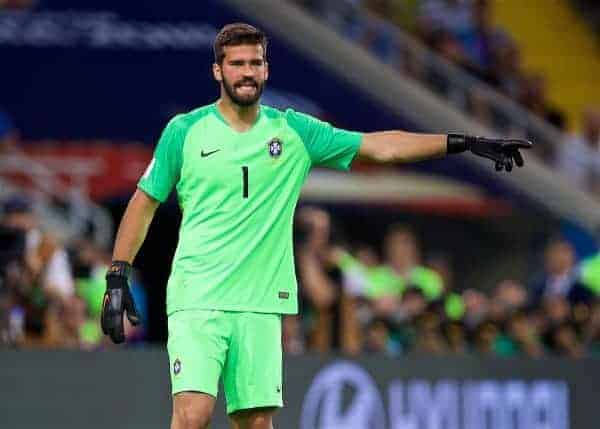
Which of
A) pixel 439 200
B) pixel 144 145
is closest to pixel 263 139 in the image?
pixel 144 145

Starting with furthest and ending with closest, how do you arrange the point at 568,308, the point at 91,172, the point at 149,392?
1. the point at 91,172
2. the point at 568,308
3. the point at 149,392

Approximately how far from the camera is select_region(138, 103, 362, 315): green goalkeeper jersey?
687 cm

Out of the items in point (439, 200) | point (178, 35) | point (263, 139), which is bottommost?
point (263, 139)

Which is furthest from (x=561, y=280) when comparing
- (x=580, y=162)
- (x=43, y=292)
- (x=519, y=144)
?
(x=519, y=144)

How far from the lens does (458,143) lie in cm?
707

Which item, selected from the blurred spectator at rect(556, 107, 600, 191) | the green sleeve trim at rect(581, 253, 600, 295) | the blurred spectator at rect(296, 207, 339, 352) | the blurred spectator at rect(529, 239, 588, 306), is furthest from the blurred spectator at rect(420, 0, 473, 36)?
the blurred spectator at rect(296, 207, 339, 352)

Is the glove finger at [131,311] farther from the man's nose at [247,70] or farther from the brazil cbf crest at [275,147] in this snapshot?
the man's nose at [247,70]

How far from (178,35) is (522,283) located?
4010 mm

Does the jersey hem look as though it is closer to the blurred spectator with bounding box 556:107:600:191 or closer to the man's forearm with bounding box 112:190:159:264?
the man's forearm with bounding box 112:190:159:264

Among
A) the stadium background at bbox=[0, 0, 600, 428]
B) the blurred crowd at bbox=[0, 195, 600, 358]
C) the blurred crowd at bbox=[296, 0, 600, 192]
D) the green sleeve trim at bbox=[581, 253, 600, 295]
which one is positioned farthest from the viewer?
the blurred crowd at bbox=[296, 0, 600, 192]

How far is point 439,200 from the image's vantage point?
17172 millimetres

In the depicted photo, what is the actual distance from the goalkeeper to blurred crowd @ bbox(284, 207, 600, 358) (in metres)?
4.39

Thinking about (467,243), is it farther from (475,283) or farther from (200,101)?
(200,101)

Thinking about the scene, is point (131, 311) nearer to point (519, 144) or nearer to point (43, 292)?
point (519, 144)
